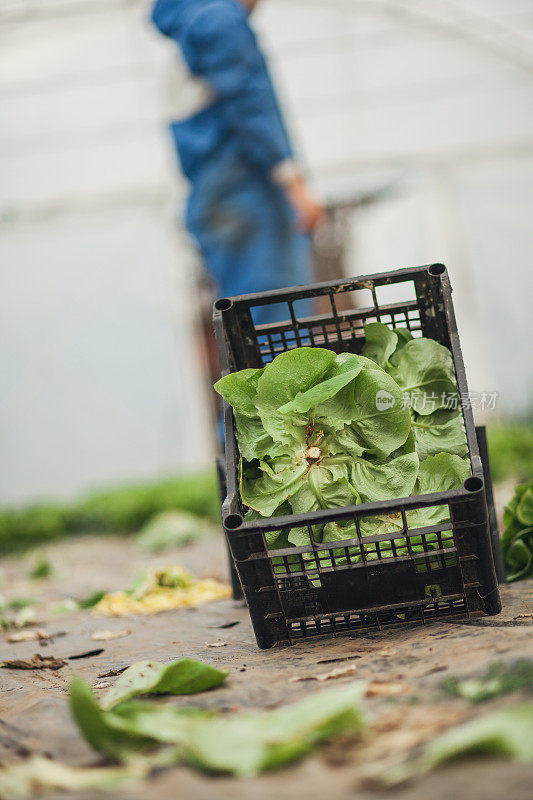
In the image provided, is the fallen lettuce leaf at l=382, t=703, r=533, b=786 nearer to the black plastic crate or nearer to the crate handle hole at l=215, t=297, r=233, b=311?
the black plastic crate

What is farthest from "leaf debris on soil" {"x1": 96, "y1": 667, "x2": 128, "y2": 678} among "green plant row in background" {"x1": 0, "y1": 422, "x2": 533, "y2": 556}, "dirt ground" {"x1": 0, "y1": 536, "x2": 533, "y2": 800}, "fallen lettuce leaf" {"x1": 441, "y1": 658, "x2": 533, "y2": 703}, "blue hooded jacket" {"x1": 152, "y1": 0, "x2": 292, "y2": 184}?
"green plant row in background" {"x1": 0, "y1": 422, "x2": 533, "y2": 556}

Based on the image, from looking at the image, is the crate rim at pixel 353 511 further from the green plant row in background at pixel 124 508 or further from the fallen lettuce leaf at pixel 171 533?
the green plant row in background at pixel 124 508

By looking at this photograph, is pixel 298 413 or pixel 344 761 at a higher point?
pixel 298 413

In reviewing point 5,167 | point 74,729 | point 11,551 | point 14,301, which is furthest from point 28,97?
point 74,729

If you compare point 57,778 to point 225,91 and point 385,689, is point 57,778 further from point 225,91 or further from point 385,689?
point 225,91

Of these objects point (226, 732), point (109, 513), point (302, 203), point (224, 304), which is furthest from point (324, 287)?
point (109, 513)

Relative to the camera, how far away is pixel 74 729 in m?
1.35

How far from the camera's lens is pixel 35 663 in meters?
1.98

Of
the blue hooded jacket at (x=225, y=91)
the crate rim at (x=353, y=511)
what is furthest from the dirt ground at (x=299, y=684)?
the blue hooded jacket at (x=225, y=91)

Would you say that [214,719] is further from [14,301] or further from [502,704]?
[14,301]

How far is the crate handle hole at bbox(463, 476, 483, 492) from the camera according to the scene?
1586mm

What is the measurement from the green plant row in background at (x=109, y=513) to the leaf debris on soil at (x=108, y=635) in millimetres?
3314

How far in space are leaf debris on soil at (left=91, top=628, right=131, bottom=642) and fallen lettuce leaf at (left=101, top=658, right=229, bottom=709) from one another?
32.3 inches

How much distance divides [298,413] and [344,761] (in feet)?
2.94
